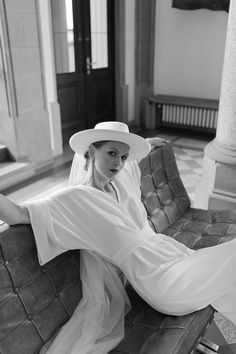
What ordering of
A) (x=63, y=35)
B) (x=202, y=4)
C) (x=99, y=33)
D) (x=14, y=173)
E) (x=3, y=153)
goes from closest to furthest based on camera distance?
(x=14, y=173) < (x=3, y=153) < (x=63, y=35) < (x=202, y=4) < (x=99, y=33)

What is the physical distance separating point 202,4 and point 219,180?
3527mm

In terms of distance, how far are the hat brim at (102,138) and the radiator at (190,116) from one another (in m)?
4.24

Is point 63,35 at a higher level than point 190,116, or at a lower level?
higher

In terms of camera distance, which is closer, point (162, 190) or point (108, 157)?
point (108, 157)

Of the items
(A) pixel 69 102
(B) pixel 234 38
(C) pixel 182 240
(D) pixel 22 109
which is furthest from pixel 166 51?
(C) pixel 182 240

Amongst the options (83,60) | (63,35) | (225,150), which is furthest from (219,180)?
(83,60)

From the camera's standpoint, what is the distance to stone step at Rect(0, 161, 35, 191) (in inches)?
147

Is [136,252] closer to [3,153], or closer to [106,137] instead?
[106,137]

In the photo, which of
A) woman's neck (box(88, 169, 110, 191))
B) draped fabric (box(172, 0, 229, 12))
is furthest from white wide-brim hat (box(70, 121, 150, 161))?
draped fabric (box(172, 0, 229, 12))

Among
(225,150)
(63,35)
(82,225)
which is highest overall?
(63,35)

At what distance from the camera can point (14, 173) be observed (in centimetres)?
382

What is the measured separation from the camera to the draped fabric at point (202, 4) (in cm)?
496

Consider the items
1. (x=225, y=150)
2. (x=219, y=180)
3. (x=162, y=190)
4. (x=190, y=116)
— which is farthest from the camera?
(x=190, y=116)

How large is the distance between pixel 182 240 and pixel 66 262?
0.87m
